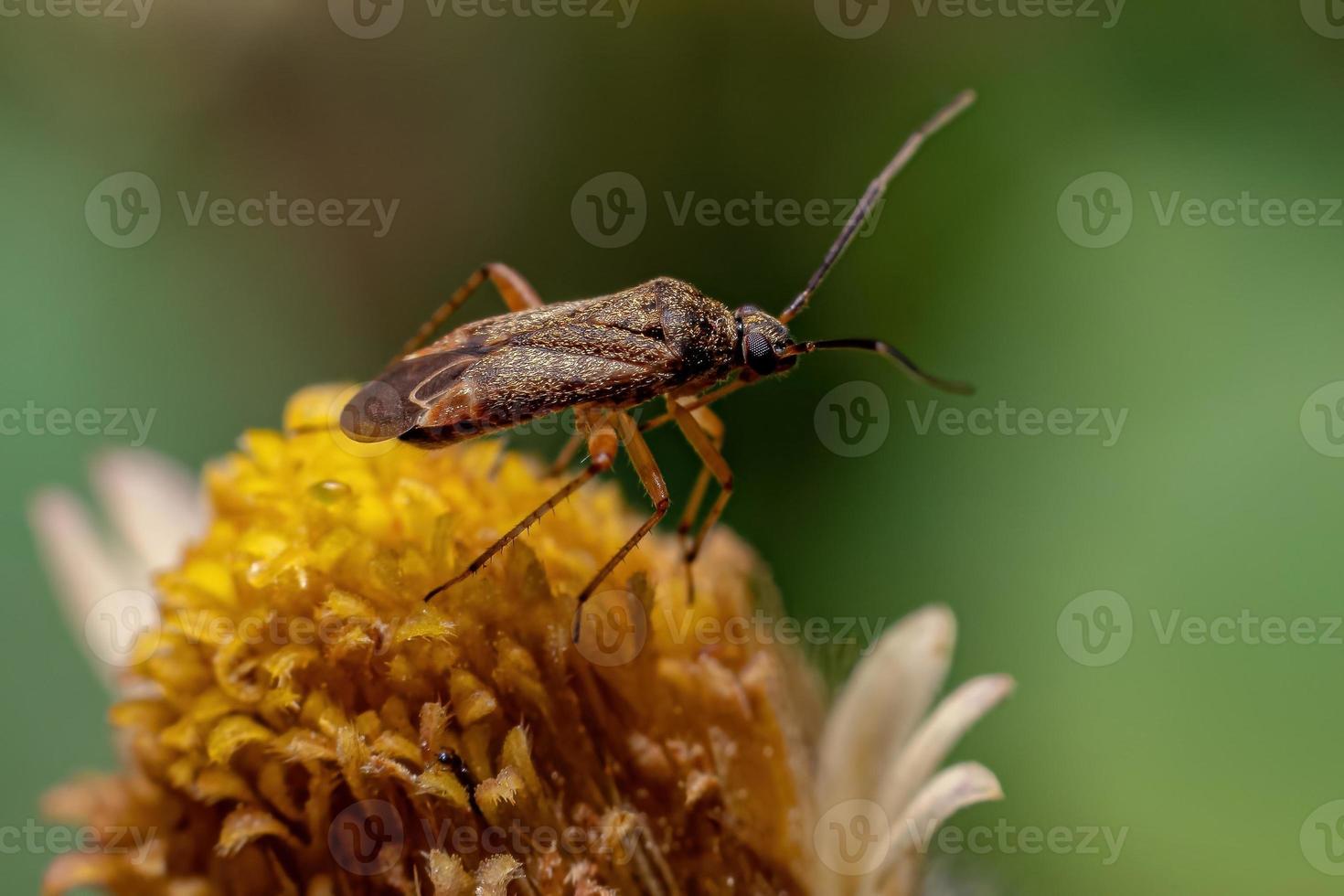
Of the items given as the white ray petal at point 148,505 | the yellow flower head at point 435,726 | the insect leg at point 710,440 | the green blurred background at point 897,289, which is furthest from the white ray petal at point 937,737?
the white ray petal at point 148,505

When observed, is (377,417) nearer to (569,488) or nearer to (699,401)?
(569,488)

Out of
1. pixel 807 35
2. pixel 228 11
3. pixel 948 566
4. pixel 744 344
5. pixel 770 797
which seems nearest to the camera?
pixel 770 797

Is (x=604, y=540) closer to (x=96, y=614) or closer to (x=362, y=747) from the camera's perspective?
(x=362, y=747)

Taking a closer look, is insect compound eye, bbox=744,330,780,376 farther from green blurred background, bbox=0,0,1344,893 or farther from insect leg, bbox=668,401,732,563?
green blurred background, bbox=0,0,1344,893

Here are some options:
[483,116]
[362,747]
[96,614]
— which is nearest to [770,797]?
[362,747]

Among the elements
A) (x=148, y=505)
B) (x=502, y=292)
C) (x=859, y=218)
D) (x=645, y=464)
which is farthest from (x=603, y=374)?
(x=148, y=505)

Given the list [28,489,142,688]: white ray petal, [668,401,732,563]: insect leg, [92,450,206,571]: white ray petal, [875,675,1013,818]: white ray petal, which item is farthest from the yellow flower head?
[92,450,206,571]: white ray petal

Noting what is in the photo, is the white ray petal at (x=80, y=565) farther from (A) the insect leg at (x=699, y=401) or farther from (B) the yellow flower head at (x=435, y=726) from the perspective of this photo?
(A) the insect leg at (x=699, y=401)
